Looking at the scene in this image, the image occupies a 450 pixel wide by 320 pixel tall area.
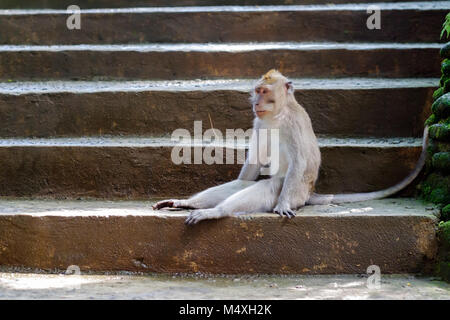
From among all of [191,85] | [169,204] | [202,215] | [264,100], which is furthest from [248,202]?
[191,85]

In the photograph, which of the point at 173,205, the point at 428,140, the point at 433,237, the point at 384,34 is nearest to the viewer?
the point at 433,237

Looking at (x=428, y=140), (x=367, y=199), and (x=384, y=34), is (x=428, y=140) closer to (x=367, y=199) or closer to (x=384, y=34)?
(x=367, y=199)

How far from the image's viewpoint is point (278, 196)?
190 inches

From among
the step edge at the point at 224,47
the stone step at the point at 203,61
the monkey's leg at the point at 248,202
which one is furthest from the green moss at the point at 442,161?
the step edge at the point at 224,47

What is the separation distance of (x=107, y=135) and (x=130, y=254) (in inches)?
67.8

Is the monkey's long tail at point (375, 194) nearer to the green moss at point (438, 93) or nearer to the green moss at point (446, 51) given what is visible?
the green moss at point (438, 93)

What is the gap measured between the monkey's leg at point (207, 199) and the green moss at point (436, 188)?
1.56m

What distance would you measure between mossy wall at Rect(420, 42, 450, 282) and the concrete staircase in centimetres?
10

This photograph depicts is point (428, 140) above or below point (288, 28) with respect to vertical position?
below

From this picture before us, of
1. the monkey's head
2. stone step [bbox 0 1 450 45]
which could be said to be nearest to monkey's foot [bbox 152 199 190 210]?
the monkey's head

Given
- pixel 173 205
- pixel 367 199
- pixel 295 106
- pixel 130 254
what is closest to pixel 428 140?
pixel 367 199

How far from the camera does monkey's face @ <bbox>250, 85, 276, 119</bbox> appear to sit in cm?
478

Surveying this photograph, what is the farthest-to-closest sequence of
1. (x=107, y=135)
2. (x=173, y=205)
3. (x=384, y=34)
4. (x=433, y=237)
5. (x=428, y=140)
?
1. (x=384, y=34)
2. (x=107, y=135)
3. (x=428, y=140)
4. (x=173, y=205)
5. (x=433, y=237)

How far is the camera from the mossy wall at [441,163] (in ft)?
15.0
